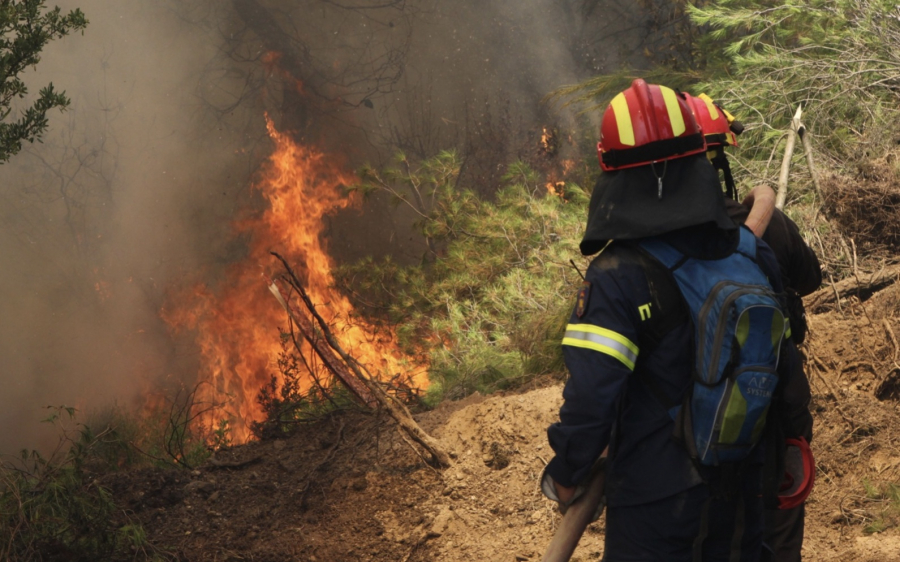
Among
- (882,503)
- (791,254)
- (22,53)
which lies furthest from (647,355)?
(22,53)

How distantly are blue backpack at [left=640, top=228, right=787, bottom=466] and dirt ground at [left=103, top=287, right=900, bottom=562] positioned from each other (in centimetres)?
201

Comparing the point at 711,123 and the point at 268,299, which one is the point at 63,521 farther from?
the point at 268,299

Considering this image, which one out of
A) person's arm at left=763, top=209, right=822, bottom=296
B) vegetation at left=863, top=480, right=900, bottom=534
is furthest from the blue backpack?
vegetation at left=863, top=480, right=900, bottom=534

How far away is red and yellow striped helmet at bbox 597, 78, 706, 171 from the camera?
1945 millimetres

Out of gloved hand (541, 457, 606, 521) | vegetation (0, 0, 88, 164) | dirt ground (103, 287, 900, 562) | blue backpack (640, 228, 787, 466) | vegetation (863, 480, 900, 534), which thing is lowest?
vegetation (863, 480, 900, 534)

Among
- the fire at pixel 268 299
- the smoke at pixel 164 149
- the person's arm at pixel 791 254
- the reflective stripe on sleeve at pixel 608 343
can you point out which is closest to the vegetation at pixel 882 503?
the person's arm at pixel 791 254

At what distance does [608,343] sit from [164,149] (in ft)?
29.5

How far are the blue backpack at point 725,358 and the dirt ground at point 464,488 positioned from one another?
2.01 metres

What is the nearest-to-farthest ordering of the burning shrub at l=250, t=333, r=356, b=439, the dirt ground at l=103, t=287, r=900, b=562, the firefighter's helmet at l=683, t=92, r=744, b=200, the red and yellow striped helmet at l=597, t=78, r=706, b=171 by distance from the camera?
the red and yellow striped helmet at l=597, t=78, r=706, b=171, the firefighter's helmet at l=683, t=92, r=744, b=200, the dirt ground at l=103, t=287, r=900, b=562, the burning shrub at l=250, t=333, r=356, b=439

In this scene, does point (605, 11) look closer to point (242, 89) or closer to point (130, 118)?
point (242, 89)

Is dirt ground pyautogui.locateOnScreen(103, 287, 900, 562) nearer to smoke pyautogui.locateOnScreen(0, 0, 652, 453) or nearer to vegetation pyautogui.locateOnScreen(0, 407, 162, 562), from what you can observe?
vegetation pyautogui.locateOnScreen(0, 407, 162, 562)

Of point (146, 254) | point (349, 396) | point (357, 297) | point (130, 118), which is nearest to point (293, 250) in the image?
point (357, 297)

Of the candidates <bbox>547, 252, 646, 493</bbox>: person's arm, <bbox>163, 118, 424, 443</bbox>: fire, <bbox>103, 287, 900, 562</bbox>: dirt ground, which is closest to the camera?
<bbox>547, 252, 646, 493</bbox>: person's arm

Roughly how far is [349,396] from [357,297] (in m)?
4.16
